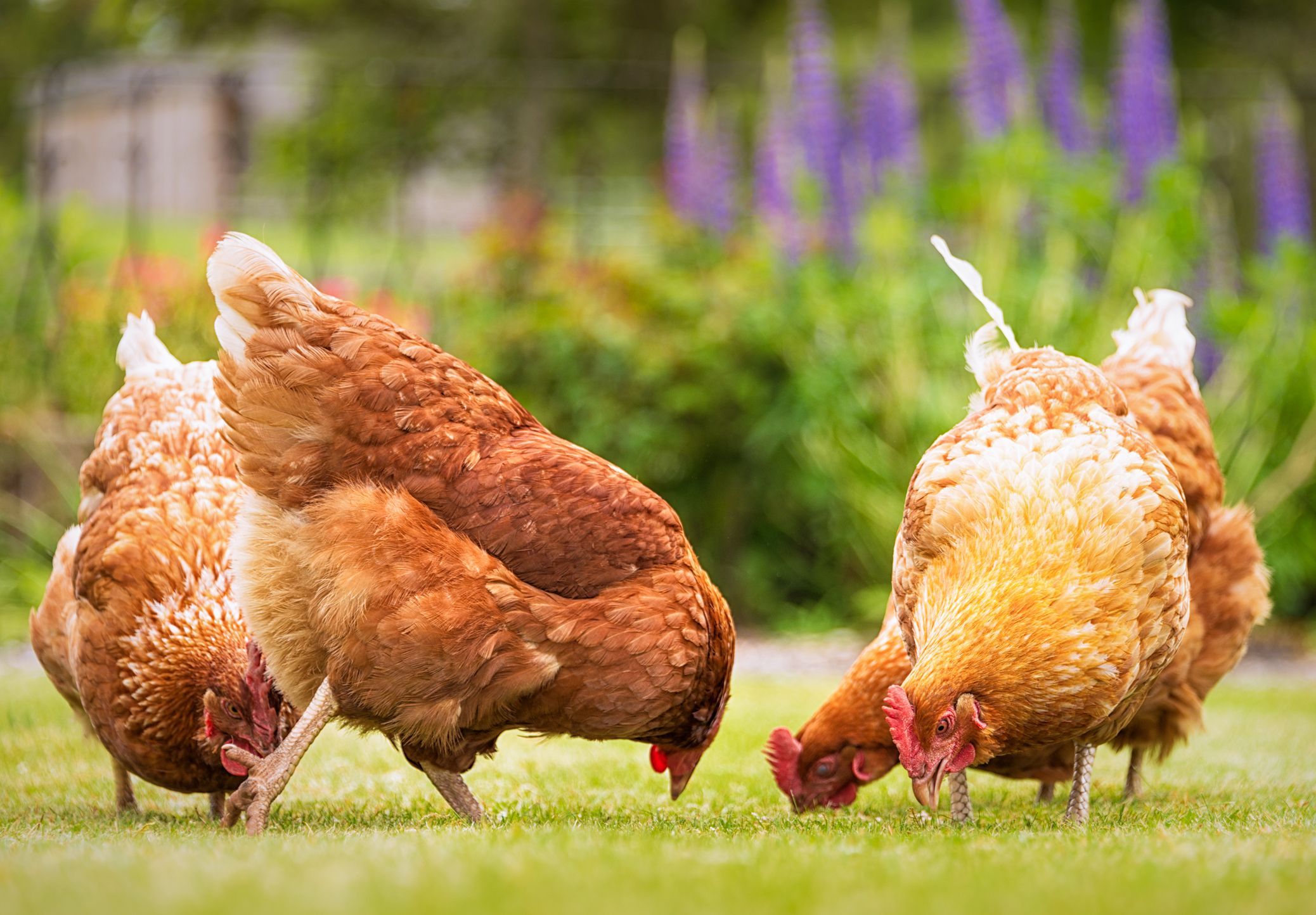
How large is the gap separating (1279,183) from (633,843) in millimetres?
8245

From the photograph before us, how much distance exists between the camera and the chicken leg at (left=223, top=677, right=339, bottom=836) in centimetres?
385

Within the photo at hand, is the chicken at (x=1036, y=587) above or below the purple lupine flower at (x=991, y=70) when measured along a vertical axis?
below

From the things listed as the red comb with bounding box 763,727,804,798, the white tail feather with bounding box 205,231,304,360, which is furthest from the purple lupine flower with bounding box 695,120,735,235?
the white tail feather with bounding box 205,231,304,360

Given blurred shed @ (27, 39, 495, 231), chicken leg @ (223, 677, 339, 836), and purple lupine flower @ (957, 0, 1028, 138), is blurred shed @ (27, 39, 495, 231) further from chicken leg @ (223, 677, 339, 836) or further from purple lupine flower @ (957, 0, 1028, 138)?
chicken leg @ (223, 677, 339, 836)

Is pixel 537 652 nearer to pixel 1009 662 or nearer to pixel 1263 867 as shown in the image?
pixel 1009 662

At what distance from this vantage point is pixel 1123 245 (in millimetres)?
8562

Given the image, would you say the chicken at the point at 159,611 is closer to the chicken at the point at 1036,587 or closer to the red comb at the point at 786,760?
the red comb at the point at 786,760

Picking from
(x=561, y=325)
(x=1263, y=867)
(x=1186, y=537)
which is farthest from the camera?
(x=561, y=325)

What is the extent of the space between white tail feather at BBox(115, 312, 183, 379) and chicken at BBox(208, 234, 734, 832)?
1347mm

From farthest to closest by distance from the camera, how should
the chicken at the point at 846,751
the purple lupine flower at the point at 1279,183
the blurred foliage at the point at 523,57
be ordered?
the blurred foliage at the point at 523,57
the purple lupine flower at the point at 1279,183
the chicken at the point at 846,751

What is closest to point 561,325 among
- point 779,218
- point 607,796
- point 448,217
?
point 779,218

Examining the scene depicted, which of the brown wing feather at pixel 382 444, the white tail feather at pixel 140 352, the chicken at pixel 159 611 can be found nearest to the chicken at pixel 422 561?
the brown wing feather at pixel 382 444

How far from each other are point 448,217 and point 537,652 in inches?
718

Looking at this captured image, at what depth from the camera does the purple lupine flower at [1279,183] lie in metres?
9.58
